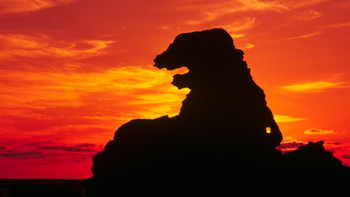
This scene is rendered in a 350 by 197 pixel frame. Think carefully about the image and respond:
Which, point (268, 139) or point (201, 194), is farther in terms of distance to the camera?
point (268, 139)

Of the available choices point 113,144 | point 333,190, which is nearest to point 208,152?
point 113,144

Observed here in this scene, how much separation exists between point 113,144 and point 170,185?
524 cm

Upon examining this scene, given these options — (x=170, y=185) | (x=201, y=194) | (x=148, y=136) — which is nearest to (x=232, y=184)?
(x=201, y=194)

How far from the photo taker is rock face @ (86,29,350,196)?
31.9 m

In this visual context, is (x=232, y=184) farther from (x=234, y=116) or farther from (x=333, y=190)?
(x=333, y=190)

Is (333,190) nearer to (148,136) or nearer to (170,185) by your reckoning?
(170,185)

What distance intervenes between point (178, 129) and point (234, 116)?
4346 millimetres

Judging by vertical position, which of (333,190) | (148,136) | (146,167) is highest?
(148,136)

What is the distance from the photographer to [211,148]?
32812 millimetres

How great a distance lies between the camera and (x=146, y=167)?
32062 mm

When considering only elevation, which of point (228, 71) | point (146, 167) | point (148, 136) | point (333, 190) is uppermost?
point (228, 71)

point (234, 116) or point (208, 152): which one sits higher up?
point (234, 116)

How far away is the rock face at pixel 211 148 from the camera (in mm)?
31938

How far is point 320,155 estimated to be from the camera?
109 ft
